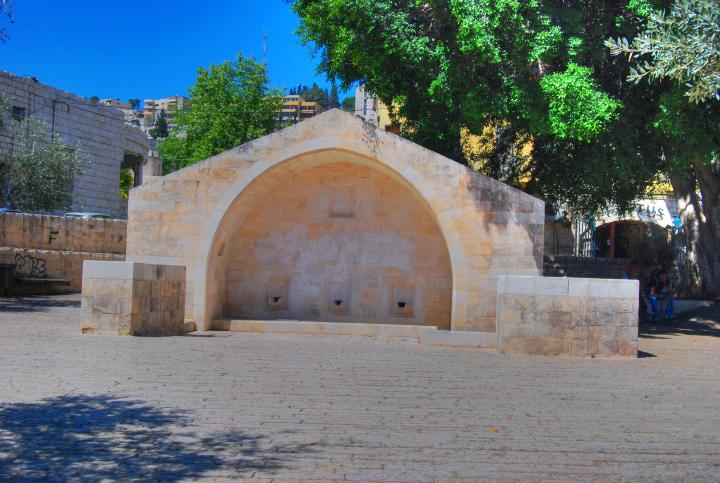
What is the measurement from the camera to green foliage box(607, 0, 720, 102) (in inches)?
444

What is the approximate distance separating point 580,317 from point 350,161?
629cm

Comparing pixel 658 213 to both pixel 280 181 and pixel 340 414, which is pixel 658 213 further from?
pixel 340 414

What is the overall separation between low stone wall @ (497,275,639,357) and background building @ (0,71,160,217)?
2169 cm

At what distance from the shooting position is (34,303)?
19328mm

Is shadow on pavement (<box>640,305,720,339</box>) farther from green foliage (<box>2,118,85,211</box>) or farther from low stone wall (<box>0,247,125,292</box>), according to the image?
green foliage (<box>2,118,85,211</box>)

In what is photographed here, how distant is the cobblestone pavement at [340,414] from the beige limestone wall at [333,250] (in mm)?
5392

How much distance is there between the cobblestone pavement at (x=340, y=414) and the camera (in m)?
5.14

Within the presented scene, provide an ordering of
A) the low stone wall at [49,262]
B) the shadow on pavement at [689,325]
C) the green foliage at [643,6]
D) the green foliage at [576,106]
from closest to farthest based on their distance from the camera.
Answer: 1. the green foliage at [643,6]
2. the green foliage at [576,106]
3. the shadow on pavement at [689,325]
4. the low stone wall at [49,262]

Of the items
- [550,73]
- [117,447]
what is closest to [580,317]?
[550,73]

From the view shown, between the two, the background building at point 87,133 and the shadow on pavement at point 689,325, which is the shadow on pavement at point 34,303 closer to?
the background building at point 87,133

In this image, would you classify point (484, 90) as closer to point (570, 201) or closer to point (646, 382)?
point (570, 201)

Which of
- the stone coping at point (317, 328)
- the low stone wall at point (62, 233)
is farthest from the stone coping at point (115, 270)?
the low stone wall at point (62, 233)

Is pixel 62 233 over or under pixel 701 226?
under

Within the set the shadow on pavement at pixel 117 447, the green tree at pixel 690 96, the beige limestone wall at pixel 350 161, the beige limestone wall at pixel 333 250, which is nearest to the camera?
the shadow on pavement at pixel 117 447
